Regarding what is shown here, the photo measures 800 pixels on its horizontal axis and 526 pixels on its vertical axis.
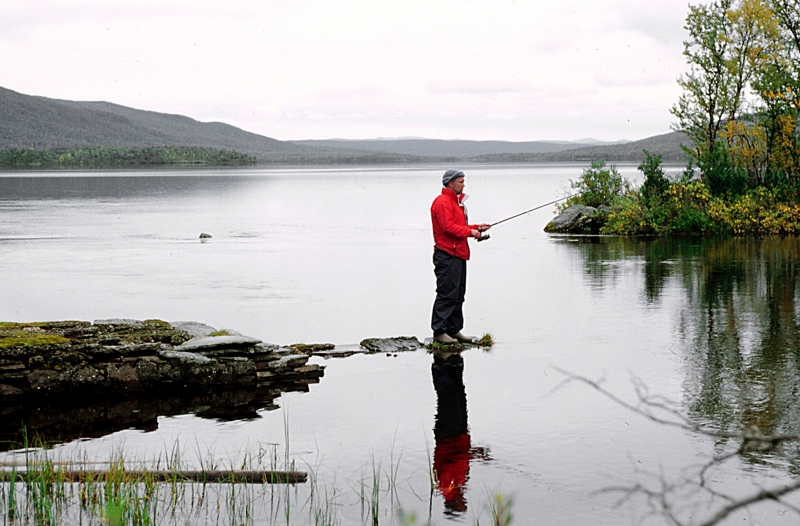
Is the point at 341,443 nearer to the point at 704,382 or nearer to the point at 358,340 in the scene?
the point at 704,382

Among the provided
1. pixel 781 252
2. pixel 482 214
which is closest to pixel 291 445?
pixel 781 252

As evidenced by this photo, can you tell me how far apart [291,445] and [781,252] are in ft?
55.4

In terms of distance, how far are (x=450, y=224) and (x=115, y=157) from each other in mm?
156561

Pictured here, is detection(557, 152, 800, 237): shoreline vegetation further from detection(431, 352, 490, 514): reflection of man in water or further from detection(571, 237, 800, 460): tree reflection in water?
detection(431, 352, 490, 514): reflection of man in water

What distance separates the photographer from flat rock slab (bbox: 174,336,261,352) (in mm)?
10164

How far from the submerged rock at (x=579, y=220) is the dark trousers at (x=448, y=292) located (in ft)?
62.3

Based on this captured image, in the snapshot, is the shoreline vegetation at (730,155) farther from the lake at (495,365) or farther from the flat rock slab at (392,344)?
the flat rock slab at (392,344)

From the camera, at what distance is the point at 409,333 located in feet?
42.3

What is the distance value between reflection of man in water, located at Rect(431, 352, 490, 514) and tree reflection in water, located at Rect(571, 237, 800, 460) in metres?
1.99

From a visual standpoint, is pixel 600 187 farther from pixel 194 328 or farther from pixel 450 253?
pixel 194 328

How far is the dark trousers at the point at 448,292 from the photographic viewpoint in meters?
11.6

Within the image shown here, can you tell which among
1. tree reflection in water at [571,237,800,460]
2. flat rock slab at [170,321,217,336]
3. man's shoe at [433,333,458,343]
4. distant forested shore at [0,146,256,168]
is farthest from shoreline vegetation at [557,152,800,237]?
distant forested shore at [0,146,256,168]

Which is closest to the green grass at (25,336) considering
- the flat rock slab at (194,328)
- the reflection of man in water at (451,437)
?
the flat rock slab at (194,328)

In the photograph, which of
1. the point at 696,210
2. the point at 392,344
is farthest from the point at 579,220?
the point at 392,344
